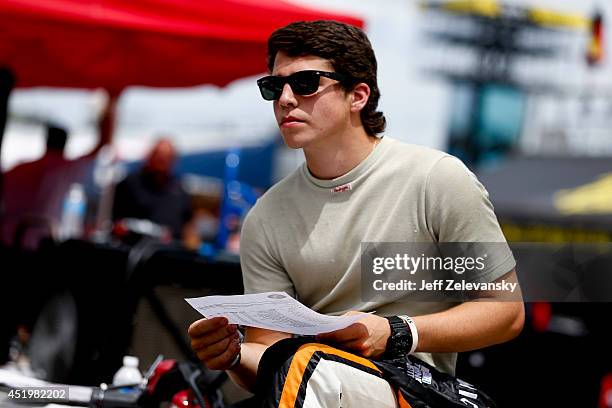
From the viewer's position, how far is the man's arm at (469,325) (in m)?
2.42

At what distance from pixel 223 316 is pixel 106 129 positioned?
202 inches

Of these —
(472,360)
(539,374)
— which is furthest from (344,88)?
(539,374)

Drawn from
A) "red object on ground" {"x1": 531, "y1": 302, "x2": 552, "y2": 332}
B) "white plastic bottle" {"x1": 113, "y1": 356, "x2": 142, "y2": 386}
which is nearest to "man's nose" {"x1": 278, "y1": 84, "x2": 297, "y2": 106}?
"white plastic bottle" {"x1": 113, "y1": 356, "x2": 142, "y2": 386}

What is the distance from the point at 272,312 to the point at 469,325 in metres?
0.51

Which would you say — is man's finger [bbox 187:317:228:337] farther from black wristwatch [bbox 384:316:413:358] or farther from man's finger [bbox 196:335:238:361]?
black wristwatch [bbox 384:316:413:358]

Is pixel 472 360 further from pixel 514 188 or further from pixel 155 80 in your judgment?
pixel 514 188

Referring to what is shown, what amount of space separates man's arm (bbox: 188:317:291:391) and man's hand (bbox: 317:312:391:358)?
0.35 metres

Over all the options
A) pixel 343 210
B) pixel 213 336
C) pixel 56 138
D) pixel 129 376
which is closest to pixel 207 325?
pixel 213 336

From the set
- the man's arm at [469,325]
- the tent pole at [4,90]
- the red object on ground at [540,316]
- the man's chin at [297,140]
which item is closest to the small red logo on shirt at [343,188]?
the man's chin at [297,140]

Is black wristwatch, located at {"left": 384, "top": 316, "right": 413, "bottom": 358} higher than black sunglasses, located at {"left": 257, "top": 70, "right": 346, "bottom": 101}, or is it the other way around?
black sunglasses, located at {"left": 257, "top": 70, "right": 346, "bottom": 101}

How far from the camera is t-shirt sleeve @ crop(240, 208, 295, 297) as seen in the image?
9.19 feet

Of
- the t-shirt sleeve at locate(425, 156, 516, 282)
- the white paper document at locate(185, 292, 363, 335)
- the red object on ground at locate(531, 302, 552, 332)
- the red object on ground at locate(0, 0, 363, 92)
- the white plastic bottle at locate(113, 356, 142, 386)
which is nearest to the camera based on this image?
the white paper document at locate(185, 292, 363, 335)

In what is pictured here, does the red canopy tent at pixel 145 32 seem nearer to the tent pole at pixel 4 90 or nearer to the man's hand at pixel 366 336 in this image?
the tent pole at pixel 4 90

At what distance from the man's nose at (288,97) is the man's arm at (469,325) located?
671 millimetres
